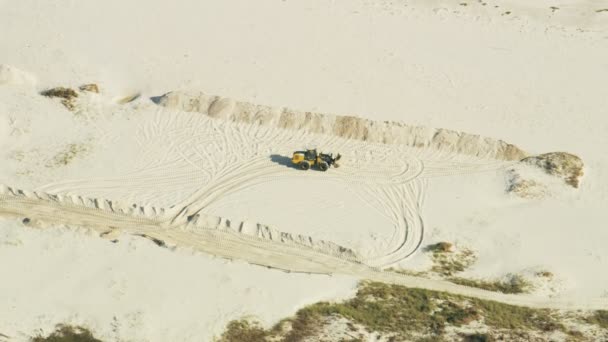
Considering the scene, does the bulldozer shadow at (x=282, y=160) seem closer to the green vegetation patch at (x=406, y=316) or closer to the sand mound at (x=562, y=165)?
the green vegetation patch at (x=406, y=316)

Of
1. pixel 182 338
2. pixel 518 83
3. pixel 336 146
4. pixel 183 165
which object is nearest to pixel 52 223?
pixel 183 165

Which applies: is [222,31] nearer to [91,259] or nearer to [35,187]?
[35,187]

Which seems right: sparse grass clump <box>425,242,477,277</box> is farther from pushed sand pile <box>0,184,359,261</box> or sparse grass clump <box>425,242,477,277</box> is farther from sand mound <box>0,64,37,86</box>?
sand mound <box>0,64,37,86</box>

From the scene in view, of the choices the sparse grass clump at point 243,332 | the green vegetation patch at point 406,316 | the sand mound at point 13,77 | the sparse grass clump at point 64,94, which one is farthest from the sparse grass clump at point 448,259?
the sand mound at point 13,77

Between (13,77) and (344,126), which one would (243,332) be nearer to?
(344,126)

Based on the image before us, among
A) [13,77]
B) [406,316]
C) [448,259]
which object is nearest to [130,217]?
[406,316]

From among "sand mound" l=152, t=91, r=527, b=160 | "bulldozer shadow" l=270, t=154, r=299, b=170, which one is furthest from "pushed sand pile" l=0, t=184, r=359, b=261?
"sand mound" l=152, t=91, r=527, b=160
